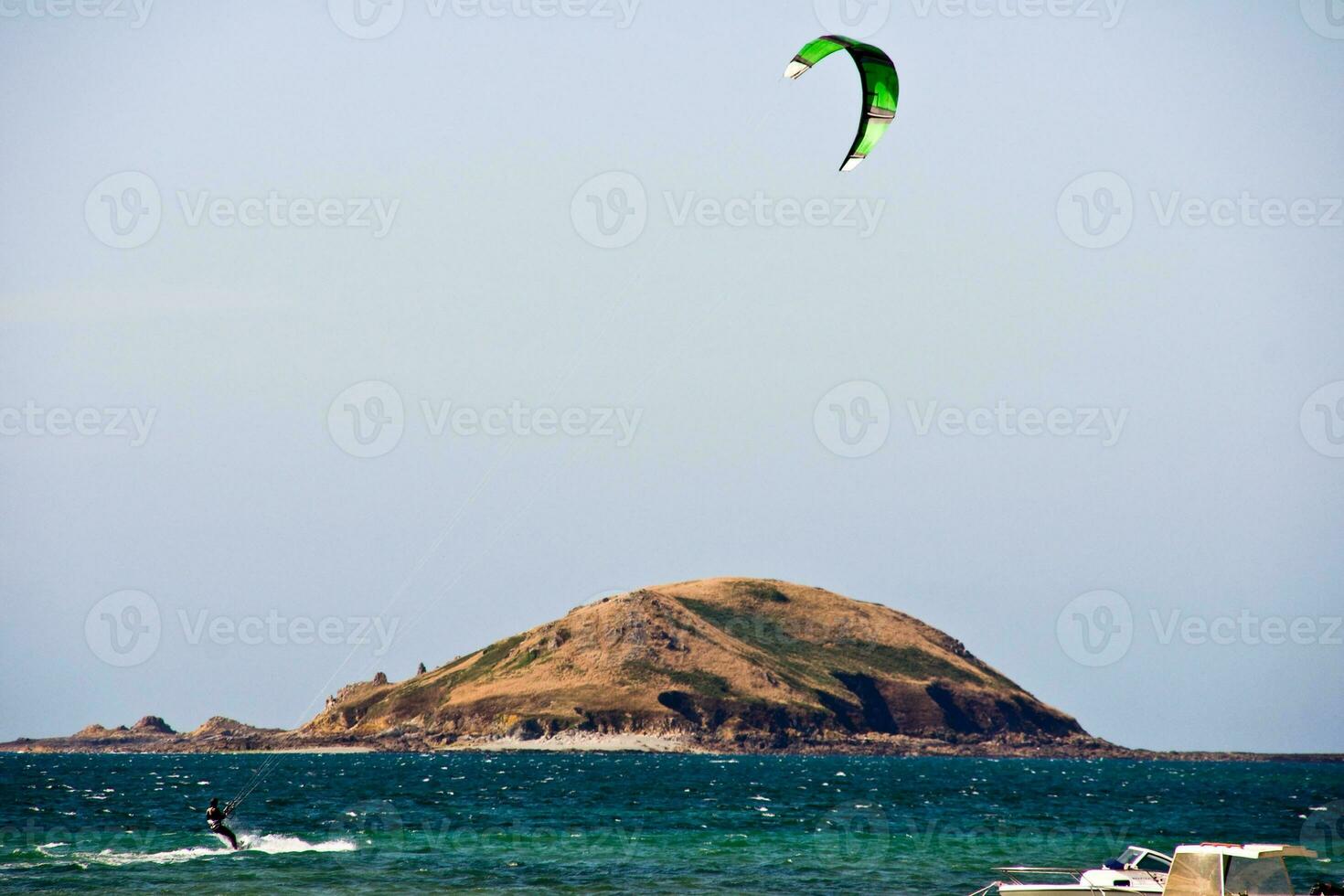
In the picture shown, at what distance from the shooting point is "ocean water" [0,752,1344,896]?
122ft

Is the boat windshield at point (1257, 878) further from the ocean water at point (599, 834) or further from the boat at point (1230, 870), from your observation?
the ocean water at point (599, 834)

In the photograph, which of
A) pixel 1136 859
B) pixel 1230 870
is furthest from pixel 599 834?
pixel 1230 870

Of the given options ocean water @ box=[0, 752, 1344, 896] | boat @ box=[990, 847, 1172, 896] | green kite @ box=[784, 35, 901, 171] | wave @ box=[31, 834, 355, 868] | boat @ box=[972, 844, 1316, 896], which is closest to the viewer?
boat @ box=[972, 844, 1316, 896]

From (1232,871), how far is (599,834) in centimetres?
2609

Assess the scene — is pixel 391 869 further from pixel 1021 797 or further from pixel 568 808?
pixel 1021 797

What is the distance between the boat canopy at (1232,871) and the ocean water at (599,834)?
8.87 metres

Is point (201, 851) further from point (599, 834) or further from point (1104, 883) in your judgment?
point (1104, 883)

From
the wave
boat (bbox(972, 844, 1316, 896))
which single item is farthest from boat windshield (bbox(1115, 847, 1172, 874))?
the wave

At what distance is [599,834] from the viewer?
49.2 meters

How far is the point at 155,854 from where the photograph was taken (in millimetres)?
41812

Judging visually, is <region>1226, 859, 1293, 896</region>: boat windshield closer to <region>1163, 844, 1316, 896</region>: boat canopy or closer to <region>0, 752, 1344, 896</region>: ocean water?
<region>1163, 844, 1316, 896</region>: boat canopy

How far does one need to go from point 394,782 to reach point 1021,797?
123 ft

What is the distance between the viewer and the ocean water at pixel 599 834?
37.2 m

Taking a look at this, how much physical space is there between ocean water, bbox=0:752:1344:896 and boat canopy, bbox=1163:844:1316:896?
8.87 meters
